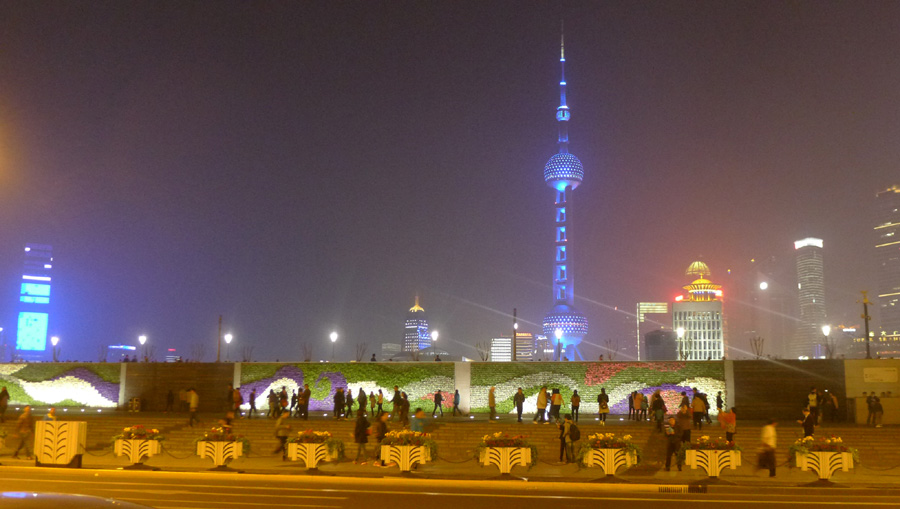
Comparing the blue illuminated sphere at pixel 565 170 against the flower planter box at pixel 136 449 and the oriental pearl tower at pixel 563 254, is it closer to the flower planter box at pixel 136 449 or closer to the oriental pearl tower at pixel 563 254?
the oriental pearl tower at pixel 563 254

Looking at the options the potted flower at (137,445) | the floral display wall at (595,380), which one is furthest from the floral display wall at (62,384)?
the potted flower at (137,445)

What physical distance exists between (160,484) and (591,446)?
34.7 ft

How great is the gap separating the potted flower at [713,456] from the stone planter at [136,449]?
14.5 metres

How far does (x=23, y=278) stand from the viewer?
17225 cm

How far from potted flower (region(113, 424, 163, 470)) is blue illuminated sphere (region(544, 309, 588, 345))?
153 meters

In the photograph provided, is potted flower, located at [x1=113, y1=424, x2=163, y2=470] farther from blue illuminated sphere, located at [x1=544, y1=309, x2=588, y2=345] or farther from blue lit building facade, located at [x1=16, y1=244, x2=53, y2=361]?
blue lit building facade, located at [x1=16, y1=244, x2=53, y2=361]

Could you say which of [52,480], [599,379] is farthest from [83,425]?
[599,379]

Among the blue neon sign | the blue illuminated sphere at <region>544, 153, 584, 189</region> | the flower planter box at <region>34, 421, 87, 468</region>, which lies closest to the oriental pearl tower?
the blue illuminated sphere at <region>544, 153, 584, 189</region>

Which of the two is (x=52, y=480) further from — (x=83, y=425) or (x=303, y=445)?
(x=303, y=445)

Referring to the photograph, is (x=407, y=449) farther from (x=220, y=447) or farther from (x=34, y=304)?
(x=34, y=304)

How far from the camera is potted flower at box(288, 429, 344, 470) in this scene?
807 inches

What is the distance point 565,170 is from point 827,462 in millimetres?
154782

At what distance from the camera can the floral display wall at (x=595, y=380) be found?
115 ft

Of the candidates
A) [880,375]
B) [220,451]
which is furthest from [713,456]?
[880,375]
